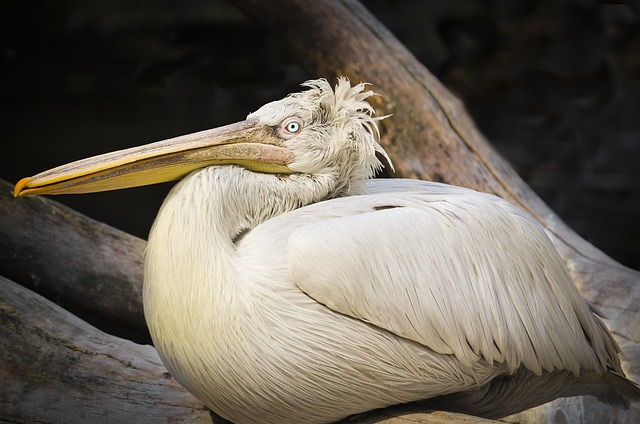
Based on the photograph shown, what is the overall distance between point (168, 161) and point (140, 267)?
100cm

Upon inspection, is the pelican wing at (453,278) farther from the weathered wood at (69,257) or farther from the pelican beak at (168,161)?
the weathered wood at (69,257)

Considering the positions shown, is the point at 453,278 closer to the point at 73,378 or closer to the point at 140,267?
the point at 73,378

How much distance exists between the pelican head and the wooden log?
99 cm

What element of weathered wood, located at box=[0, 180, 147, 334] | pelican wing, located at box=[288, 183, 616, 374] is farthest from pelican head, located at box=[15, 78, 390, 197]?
weathered wood, located at box=[0, 180, 147, 334]

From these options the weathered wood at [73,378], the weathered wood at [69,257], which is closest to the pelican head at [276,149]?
the weathered wood at [73,378]

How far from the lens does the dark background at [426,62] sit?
4.67 m

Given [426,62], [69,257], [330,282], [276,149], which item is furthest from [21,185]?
[426,62]

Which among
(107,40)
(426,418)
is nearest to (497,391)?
(426,418)

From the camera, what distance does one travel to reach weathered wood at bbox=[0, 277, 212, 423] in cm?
193

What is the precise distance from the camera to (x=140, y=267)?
8.61 feet

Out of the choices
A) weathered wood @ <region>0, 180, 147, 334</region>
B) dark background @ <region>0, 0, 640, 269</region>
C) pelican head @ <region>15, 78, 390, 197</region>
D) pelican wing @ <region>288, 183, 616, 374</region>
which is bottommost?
A: pelican wing @ <region>288, 183, 616, 374</region>

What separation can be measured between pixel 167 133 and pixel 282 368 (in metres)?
3.34

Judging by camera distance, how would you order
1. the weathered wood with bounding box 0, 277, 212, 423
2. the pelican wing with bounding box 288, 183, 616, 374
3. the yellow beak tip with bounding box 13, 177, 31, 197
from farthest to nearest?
1. the weathered wood with bounding box 0, 277, 212, 423
2. the yellow beak tip with bounding box 13, 177, 31, 197
3. the pelican wing with bounding box 288, 183, 616, 374

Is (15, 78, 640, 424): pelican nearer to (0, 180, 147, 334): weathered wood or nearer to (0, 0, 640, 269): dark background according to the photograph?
(0, 180, 147, 334): weathered wood
